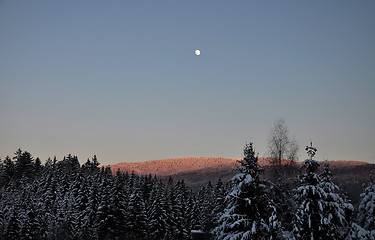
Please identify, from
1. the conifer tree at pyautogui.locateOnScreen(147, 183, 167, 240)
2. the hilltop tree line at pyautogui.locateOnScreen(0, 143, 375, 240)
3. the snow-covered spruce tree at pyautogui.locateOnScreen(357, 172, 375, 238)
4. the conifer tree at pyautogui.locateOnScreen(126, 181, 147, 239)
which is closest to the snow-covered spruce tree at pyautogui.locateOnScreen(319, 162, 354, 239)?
the hilltop tree line at pyautogui.locateOnScreen(0, 143, 375, 240)

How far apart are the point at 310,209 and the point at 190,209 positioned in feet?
151

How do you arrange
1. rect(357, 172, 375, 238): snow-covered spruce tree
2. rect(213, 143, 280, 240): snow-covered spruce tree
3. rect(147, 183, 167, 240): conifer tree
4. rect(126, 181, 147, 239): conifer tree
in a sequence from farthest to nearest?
rect(126, 181, 147, 239): conifer tree < rect(147, 183, 167, 240): conifer tree < rect(357, 172, 375, 238): snow-covered spruce tree < rect(213, 143, 280, 240): snow-covered spruce tree

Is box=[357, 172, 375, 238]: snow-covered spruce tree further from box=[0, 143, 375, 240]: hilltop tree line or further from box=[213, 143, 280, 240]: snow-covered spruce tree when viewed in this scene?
box=[213, 143, 280, 240]: snow-covered spruce tree

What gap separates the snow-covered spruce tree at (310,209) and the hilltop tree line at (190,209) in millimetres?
54

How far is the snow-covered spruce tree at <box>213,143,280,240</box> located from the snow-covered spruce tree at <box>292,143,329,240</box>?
1.73 m

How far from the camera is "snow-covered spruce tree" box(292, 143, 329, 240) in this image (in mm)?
17578

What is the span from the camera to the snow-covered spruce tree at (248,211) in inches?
680

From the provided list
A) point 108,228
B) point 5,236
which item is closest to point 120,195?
point 108,228

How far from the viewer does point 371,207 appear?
23953mm

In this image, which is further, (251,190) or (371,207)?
(371,207)

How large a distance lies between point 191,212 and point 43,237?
90.5 feet

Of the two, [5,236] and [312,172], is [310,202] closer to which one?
[312,172]

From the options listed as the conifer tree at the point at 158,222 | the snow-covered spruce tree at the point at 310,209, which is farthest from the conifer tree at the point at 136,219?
the snow-covered spruce tree at the point at 310,209

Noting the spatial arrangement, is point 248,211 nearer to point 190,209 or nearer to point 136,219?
point 136,219
